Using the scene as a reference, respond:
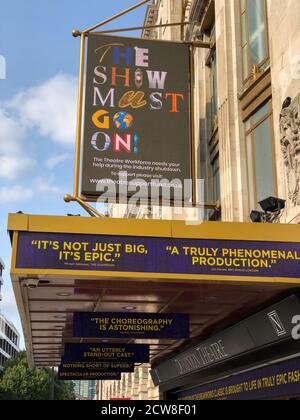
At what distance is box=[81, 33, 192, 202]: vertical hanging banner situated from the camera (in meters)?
14.7

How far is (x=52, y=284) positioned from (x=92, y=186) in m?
4.55

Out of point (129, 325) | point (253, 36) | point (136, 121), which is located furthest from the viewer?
point (136, 121)

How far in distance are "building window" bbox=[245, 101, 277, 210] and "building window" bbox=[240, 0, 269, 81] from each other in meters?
1.26

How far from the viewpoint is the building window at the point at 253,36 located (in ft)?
46.6

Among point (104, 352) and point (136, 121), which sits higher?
point (136, 121)

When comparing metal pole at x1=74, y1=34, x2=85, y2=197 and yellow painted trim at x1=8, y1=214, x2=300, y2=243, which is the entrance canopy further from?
metal pole at x1=74, y1=34, x2=85, y2=197

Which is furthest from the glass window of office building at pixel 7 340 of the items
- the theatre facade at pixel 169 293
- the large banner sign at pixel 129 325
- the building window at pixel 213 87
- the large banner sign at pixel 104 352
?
the large banner sign at pixel 129 325

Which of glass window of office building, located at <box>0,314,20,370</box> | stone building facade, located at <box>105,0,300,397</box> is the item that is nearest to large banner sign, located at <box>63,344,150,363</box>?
stone building facade, located at <box>105,0,300,397</box>

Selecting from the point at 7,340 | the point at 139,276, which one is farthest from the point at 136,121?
the point at 7,340

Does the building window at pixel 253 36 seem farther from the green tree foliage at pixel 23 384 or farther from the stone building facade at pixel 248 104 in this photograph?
the green tree foliage at pixel 23 384

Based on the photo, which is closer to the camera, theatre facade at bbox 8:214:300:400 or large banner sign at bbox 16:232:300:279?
large banner sign at bbox 16:232:300:279

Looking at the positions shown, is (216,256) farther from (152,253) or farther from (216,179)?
(216,179)

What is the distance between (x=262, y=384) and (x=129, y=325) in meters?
3.25

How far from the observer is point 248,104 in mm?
14695
